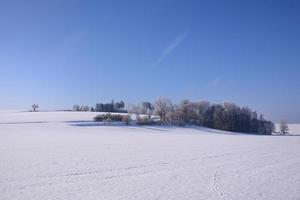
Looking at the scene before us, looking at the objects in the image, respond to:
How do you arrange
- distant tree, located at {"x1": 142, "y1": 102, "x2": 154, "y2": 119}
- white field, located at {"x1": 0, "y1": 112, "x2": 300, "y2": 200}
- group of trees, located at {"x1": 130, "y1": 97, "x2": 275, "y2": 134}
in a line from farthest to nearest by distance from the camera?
distant tree, located at {"x1": 142, "y1": 102, "x2": 154, "y2": 119} → group of trees, located at {"x1": 130, "y1": 97, "x2": 275, "y2": 134} → white field, located at {"x1": 0, "y1": 112, "x2": 300, "y2": 200}

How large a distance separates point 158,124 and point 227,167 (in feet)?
228

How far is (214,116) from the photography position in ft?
338

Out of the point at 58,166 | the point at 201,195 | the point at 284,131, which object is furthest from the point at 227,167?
the point at 284,131

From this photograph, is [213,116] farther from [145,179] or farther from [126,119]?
[145,179]

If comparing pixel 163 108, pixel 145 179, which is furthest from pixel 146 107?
pixel 145 179

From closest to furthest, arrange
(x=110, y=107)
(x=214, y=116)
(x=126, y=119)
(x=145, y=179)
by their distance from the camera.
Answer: (x=145, y=179) < (x=126, y=119) < (x=214, y=116) < (x=110, y=107)

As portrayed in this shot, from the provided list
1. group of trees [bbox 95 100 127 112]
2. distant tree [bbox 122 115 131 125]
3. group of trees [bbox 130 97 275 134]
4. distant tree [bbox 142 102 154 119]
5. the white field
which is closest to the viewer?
the white field

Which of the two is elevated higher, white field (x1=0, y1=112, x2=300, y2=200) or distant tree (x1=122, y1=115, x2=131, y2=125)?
distant tree (x1=122, y1=115, x2=131, y2=125)

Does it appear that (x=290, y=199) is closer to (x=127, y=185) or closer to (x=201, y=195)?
(x=201, y=195)

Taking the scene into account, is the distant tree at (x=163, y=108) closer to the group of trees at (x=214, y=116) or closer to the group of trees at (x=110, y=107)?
the group of trees at (x=214, y=116)

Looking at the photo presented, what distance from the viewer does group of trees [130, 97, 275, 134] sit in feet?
327

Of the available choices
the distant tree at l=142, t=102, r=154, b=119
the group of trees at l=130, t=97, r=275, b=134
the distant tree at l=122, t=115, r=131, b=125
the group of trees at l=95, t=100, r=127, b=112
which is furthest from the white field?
the group of trees at l=95, t=100, r=127, b=112

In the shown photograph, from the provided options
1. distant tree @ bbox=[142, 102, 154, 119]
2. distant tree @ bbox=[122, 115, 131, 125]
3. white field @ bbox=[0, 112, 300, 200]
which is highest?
distant tree @ bbox=[142, 102, 154, 119]

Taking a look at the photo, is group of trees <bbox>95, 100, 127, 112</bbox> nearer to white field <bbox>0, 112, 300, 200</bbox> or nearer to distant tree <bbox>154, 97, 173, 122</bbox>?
distant tree <bbox>154, 97, 173, 122</bbox>
